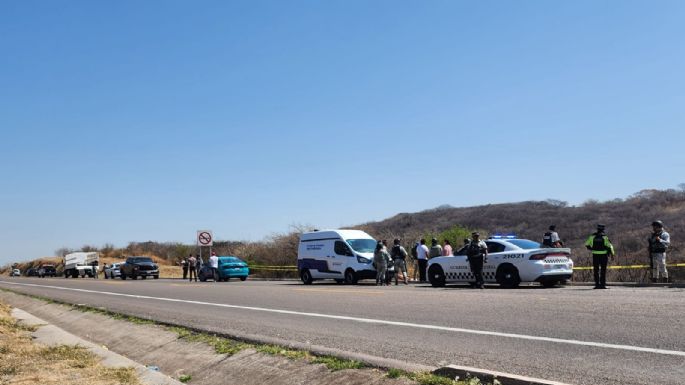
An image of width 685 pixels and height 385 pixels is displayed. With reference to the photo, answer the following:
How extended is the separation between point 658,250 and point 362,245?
11255 millimetres

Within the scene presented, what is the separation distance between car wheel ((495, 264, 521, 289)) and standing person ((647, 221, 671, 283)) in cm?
380

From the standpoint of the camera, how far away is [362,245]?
26.6m

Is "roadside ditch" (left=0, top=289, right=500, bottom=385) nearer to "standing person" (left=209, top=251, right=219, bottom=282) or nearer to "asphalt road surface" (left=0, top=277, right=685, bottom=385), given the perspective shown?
"asphalt road surface" (left=0, top=277, right=685, bottom=385)

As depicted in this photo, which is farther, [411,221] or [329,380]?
[411,221]

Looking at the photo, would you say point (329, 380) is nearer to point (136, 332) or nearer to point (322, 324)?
point (322, 324)

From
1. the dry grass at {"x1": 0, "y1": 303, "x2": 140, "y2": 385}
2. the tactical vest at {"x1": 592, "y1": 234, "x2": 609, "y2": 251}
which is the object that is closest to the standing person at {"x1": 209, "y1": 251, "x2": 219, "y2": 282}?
the tactical vest at {"x1": 592, "y1": 234, "x2": 609, "y2": 251}

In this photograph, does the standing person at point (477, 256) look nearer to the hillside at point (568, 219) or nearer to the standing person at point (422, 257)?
the standing person at point (422, 257)

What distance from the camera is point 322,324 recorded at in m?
11.6

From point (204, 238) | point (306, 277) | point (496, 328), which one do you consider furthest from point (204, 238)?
point (496, 328)

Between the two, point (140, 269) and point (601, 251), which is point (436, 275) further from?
point (140, 269)

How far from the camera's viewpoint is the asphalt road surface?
693cm

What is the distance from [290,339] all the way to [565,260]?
39.0 ft

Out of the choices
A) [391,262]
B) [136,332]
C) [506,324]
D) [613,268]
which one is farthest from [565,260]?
[136,332]

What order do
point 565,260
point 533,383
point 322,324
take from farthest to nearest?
1. point 565,260
2. point 322,324
3. point 533,383
